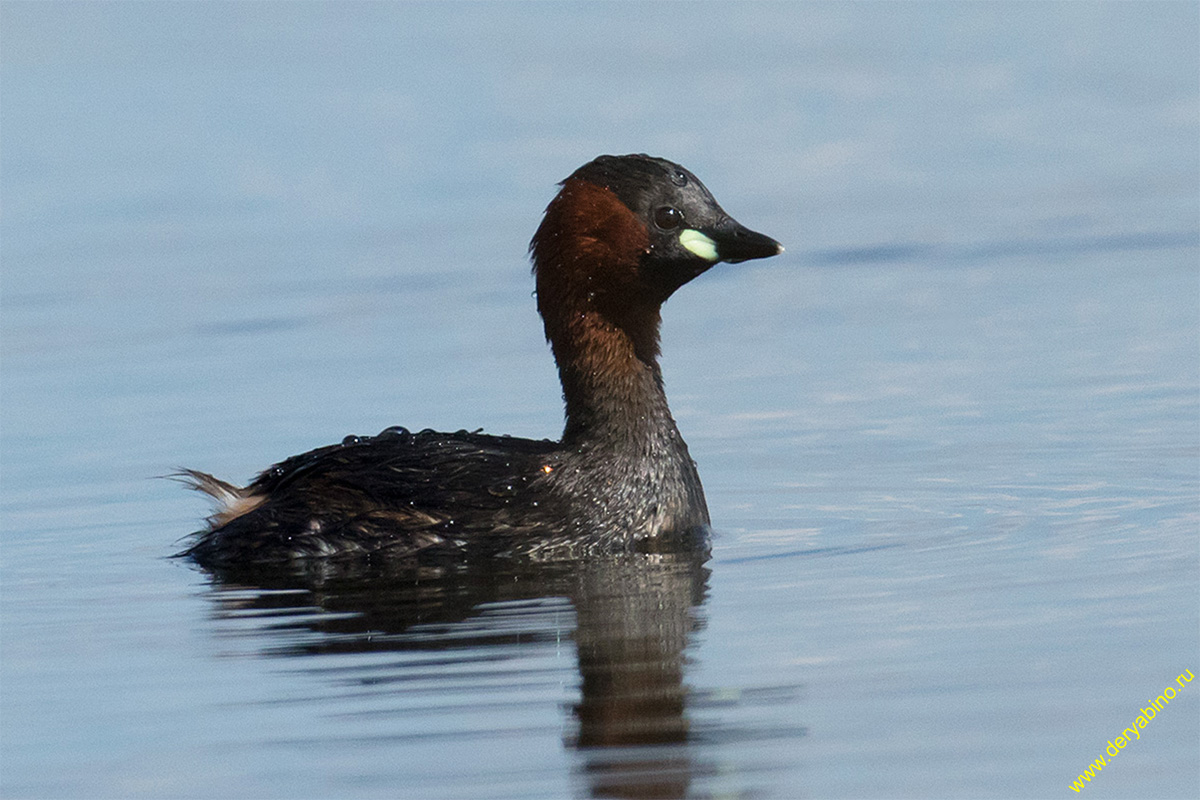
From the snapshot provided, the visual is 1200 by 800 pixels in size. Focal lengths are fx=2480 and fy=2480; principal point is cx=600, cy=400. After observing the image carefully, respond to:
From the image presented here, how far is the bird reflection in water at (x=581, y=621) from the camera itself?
6.29 metres

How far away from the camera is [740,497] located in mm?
10086

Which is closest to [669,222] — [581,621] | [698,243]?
[698,243]

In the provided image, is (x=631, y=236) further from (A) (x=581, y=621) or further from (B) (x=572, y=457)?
(A) (x=581, y=621)

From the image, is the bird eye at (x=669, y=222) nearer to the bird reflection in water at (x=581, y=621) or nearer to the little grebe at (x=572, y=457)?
the little grebe at (x=572, y=457)

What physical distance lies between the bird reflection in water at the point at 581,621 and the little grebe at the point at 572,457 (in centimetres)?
11

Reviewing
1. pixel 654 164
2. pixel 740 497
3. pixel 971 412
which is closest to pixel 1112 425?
pixel 971 412

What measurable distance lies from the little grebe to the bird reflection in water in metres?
0.11

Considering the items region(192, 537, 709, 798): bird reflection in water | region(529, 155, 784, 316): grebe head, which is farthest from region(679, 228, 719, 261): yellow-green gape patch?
region(192, 537, 709, 798): bird reflection in water

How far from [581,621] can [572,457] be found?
59.9 inches

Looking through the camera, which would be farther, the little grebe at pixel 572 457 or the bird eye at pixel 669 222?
the bird eye at pixel 669 222

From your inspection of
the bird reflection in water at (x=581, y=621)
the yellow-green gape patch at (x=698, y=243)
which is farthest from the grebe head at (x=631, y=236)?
the bird reflection in water at (x=581, y=621)

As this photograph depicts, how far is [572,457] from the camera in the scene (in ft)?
30.5

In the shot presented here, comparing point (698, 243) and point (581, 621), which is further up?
point (698, 243)

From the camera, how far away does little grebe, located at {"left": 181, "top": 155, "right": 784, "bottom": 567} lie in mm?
9039
